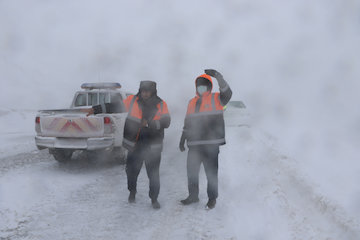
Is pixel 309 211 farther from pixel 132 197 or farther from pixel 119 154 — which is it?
pixel 119 154

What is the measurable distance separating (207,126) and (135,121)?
38.0 inches

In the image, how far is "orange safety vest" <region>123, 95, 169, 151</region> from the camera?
391 cm

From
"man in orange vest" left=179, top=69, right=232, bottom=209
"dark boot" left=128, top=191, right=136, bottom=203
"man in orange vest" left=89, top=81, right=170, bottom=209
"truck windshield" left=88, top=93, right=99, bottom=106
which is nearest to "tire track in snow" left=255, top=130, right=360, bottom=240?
"man in orange vest" left=179, top=69, right=232, bottom=209

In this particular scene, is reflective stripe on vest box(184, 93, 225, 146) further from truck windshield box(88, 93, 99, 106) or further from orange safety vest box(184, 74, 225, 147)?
truck windshield box(88, 93, 99, 106)

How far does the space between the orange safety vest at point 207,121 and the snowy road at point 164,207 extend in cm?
100

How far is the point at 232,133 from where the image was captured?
36.3ft

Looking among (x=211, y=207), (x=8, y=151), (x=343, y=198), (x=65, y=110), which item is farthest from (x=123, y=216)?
(x=8, y=151)

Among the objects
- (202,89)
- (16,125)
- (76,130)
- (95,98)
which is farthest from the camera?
(16,125)

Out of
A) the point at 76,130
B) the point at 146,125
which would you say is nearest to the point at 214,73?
the point at 146,125

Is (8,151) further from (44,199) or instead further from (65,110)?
(44,199)

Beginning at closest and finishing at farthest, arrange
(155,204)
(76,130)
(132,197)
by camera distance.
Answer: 1. (155,204)
2. (132,197)
3. (76,130)

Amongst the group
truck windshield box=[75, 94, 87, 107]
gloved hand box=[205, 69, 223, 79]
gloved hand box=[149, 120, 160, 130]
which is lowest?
truck windshield box=[75, 94, 87, 107]

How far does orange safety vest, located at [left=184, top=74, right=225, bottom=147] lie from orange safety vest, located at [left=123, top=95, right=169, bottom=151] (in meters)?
0.40

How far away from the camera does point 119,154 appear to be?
664cm
